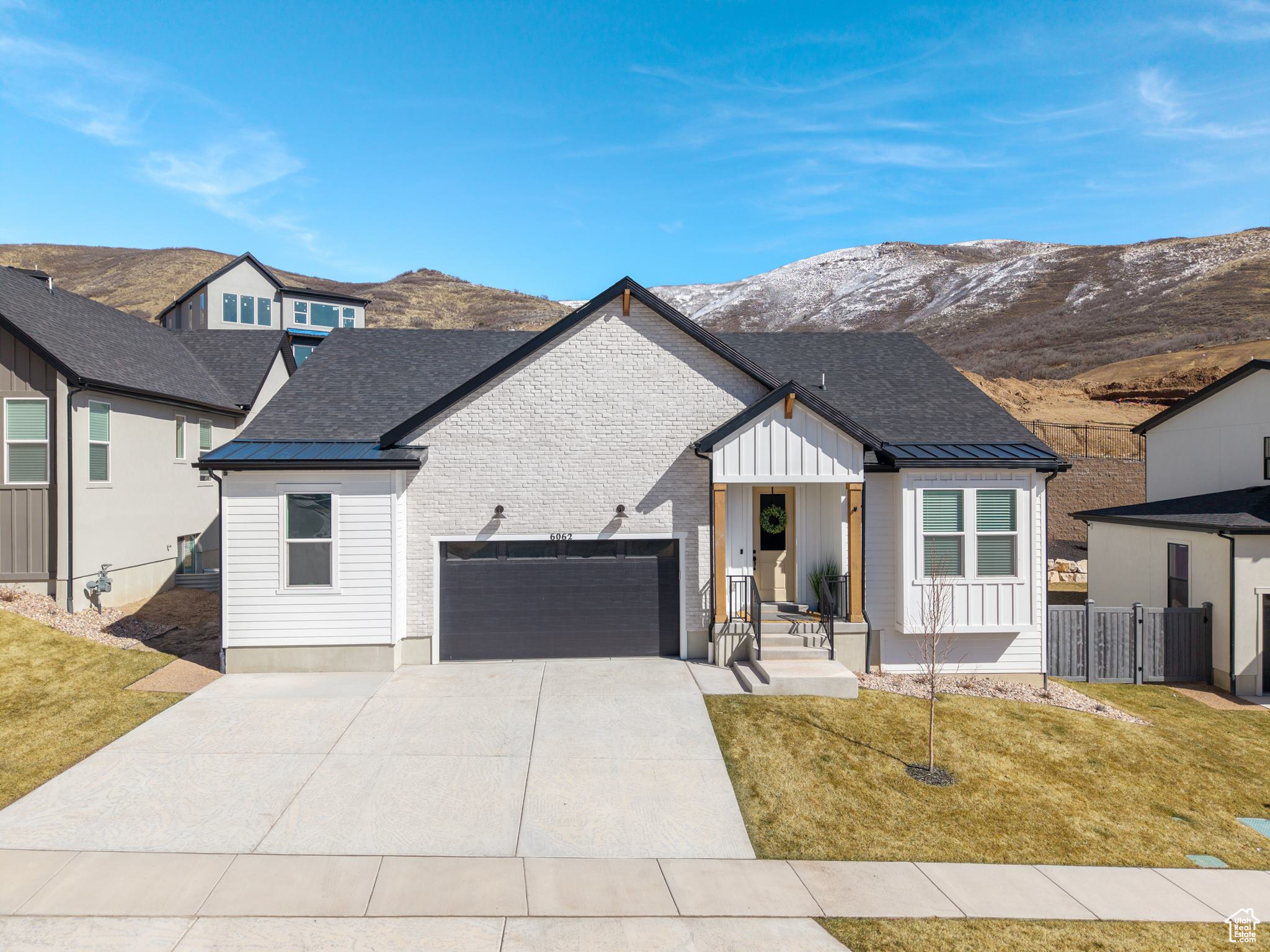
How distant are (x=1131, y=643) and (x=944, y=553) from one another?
176 inches

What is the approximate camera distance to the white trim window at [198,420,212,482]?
18516 millimetres

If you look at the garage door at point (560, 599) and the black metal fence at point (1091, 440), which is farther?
the black metal fence at point (1091, 440)

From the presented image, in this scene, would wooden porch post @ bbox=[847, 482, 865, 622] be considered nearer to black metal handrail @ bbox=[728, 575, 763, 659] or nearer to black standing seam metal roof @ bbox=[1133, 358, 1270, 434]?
black metal handrail @ bbox=[728, 575, 763, 659]

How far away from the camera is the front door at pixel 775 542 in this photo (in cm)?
1317

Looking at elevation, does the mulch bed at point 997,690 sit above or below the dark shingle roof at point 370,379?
below

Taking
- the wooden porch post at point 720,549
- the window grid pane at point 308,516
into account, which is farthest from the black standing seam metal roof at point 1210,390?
the window grid pane at point 308,516

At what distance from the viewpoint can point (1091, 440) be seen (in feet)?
103

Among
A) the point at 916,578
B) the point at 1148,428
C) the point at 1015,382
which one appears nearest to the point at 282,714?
the point at 916,578

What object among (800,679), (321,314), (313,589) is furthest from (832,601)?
(321,314)

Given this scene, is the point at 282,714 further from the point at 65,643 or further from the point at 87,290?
the point at 87,290

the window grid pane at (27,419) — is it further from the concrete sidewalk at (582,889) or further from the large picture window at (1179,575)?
the large picture window at (1179,575)

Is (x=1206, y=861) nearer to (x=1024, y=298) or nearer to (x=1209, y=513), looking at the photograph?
(x=1209, y=513)

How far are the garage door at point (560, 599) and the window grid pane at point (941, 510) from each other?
4.55 m

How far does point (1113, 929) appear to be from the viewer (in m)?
5.89
